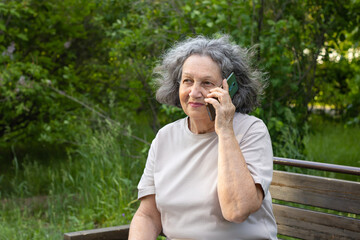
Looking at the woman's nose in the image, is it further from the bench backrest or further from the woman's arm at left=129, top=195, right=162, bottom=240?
the bench backrest

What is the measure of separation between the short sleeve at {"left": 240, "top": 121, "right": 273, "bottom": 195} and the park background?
5.86 ft

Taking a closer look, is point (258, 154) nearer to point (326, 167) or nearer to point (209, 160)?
point (209, 160)

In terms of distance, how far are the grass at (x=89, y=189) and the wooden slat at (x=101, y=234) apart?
1.47m

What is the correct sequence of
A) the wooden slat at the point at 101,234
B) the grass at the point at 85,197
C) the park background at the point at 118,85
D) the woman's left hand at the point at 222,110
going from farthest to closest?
the park background at the point at 118,85, the grass at the point at 85,197, the wooden slat at the point at 101,234, the woman's left hand at the point at 222,110

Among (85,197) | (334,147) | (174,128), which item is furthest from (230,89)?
(334,147)

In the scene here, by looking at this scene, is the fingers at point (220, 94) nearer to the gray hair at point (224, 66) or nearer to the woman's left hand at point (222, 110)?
the woman's left hand at point (222, 110)

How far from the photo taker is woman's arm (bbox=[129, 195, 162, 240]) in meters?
2.49

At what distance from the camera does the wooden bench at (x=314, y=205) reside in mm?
2361

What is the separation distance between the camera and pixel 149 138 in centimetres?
607

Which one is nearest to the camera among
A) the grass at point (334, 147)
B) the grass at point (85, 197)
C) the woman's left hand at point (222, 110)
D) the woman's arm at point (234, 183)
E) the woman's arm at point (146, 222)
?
the woman's arm at point (234, 183)

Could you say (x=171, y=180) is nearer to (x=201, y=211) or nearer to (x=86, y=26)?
(x=201, y=211)

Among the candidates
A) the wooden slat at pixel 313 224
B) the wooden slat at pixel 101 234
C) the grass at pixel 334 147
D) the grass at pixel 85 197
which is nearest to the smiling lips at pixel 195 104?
the wooden slat at pixel 313 224

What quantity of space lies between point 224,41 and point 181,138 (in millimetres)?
522

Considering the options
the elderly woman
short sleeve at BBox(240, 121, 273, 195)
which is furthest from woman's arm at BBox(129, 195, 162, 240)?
short sleeve at BBox(240, 121, 273, 195)
